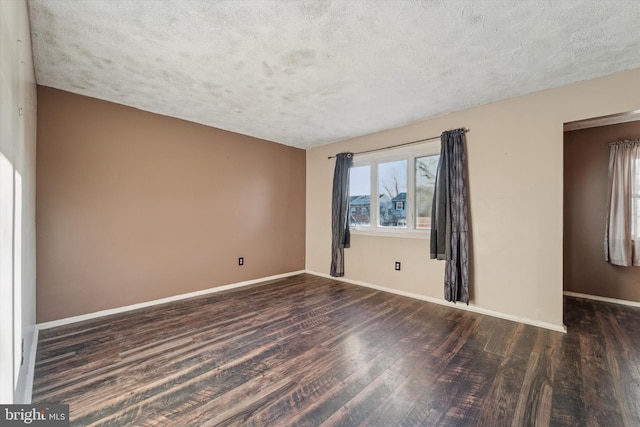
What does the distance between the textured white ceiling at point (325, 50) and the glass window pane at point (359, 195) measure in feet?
4.60

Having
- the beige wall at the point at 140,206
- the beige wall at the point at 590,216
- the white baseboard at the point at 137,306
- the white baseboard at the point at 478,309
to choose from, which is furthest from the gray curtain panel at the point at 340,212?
the beige wall at the point at 590,216

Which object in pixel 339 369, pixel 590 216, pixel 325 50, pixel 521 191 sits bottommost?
pixel 339 369

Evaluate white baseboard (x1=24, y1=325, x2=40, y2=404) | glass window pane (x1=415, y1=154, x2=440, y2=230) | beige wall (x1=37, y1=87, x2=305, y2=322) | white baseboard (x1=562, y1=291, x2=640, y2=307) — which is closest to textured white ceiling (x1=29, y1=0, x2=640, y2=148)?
beige wall (x1=37, y1=87, x2=305, y2=322)

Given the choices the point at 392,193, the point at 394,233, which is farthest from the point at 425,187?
the point at 394,233

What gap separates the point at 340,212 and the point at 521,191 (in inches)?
94.7

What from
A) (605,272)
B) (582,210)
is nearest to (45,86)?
(582,210)

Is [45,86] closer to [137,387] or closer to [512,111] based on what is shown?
[137,387]

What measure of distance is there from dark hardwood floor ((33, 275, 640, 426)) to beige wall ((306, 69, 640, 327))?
1.20 feet

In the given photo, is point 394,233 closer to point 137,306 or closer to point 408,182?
point 408,182

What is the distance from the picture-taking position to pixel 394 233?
3.90 m

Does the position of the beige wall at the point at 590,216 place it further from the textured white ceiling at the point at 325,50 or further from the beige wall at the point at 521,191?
the textured white ceiling at the point at 325,50

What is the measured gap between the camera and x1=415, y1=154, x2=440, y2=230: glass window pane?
356cm

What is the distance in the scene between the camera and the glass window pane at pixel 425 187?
3559 millimetres

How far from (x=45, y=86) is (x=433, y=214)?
434cm
